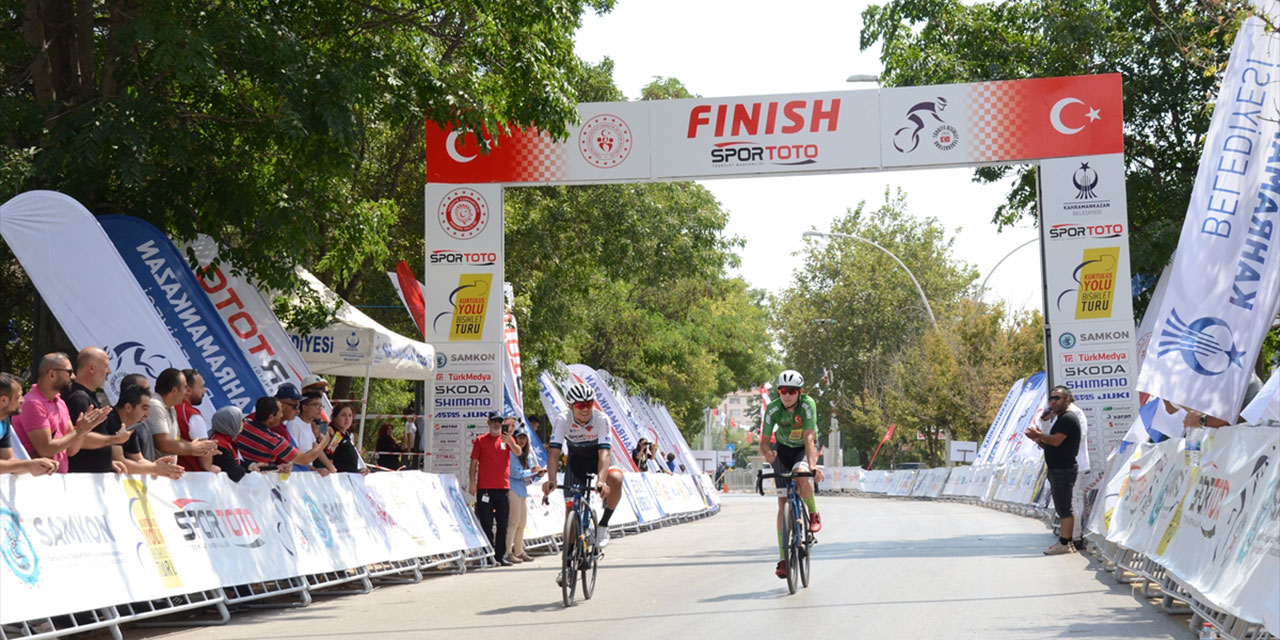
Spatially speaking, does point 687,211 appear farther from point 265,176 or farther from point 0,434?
point 0,434

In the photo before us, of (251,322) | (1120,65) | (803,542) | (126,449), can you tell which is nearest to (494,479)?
(251,322)

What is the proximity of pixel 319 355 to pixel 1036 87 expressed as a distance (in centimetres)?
1019

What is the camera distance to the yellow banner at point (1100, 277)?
18844mm

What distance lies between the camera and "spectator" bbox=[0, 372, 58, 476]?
838 cm

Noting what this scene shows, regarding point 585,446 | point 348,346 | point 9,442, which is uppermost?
point 348,346

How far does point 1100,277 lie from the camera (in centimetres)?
1886

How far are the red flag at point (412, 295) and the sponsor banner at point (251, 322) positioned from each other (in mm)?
4380

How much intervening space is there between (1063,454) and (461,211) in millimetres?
8804

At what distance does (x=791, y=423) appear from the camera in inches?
477

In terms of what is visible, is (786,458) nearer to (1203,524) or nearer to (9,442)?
(1203,524)

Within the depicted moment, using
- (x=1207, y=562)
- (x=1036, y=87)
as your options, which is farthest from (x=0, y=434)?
(x=1036, y=87)

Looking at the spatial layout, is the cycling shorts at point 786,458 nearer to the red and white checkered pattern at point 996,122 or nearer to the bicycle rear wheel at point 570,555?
the bicycle rear wheel at point 570,555

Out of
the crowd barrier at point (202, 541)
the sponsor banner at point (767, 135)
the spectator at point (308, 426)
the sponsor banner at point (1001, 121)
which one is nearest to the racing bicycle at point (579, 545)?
the crowd barrier at point (202, 541)

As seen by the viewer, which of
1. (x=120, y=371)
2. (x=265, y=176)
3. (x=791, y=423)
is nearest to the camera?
(x=791, y=423)
